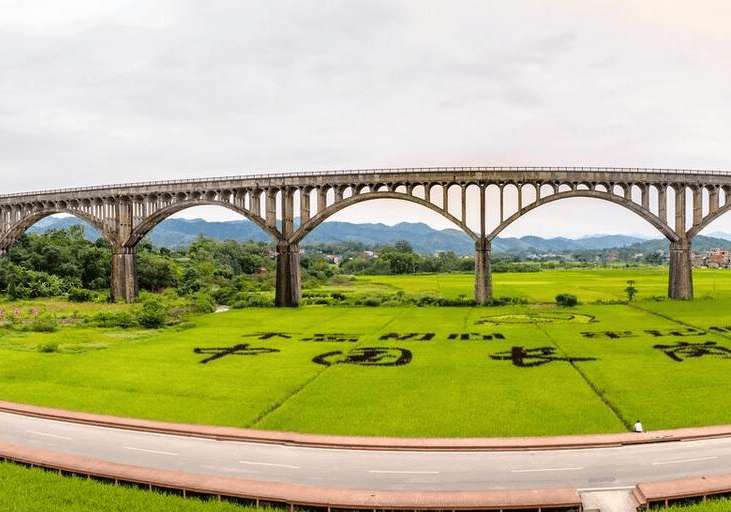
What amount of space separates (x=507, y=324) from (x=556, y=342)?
390 inches

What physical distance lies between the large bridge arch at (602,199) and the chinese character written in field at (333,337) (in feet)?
81.3

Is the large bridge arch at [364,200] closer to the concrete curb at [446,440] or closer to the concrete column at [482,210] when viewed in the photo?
the concrete column at [482,210]

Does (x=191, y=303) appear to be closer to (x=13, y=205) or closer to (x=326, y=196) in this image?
(x=326, y=196)

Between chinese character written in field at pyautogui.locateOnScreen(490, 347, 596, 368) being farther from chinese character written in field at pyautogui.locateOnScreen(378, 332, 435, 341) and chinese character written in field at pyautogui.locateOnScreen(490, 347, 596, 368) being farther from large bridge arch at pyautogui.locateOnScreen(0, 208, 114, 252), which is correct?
large bridge arch at pyautogui.locateOnScreen(0, 208, 114, 252)

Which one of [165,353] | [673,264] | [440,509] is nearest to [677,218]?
[673,264]

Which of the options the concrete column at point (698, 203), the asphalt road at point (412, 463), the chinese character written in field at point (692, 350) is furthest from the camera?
the concrete column at point (698, 203)

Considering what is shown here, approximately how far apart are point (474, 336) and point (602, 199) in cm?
3116

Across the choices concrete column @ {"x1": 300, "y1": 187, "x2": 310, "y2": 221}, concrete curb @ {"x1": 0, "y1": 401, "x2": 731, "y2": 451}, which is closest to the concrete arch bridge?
concrete column @ {"x1": 300, "y1": 187, "x2": 310, "y2": 221}

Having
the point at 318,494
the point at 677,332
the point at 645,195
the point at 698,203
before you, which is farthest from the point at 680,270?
the point at 318,494

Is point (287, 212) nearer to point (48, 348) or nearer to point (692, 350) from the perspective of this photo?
point (48, 348)

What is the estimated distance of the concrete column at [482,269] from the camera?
69062 mm

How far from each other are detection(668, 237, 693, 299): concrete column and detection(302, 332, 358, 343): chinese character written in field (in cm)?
4337

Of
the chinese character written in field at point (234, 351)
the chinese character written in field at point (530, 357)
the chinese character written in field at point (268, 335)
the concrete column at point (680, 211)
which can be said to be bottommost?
the chinese character written in field at point (268, 335)

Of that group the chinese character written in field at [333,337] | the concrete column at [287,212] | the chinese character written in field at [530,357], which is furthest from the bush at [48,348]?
the chinese character written in field at [530,357]
